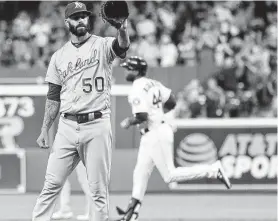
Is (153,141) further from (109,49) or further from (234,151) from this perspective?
(234,151)

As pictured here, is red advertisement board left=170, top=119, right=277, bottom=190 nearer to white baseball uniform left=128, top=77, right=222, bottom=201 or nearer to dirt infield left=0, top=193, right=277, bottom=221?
dirt infield left=0, top=193, right=277, bottom=221

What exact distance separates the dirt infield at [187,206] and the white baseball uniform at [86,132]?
3.09 meters

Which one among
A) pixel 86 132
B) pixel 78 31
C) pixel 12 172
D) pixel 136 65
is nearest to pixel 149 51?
pixel 12 172

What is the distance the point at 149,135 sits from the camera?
31.8 feet

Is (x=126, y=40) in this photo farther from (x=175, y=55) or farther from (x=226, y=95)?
(x=175, y=55)

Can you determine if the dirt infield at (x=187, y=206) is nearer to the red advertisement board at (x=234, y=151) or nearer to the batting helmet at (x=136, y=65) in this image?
the red advertisement board at (x=234, y=151)

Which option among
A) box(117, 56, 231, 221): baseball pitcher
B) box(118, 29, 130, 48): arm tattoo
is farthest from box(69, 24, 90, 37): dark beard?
box(117, 56, 231, 221): baseball pitcher

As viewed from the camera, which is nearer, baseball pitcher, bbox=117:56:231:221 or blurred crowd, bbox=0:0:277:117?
baseball pitcher, bbox=117:56:231:221

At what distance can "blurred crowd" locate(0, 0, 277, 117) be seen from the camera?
48.7 ft

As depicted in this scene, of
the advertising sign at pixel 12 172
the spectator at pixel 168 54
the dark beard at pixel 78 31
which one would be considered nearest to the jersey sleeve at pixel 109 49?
the dark beard at pixel 78 31

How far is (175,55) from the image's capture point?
16312 millimetres

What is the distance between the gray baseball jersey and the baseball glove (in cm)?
49

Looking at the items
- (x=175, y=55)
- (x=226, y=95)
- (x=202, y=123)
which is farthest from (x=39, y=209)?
(x=175, y=55)

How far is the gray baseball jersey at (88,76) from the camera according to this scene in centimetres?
709
